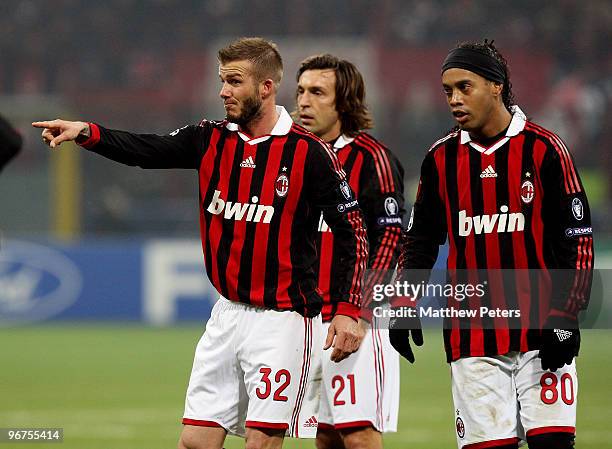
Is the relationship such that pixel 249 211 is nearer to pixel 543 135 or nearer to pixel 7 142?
pixel 543 135

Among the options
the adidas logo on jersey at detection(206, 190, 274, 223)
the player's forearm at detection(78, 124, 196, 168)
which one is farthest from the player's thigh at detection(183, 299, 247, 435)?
the player's forearm at detection(78, 124, 196, 168)

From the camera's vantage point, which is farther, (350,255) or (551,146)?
(350,255)

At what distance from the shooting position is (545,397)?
4.35 m

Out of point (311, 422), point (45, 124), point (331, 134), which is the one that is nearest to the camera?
point (45, 124)

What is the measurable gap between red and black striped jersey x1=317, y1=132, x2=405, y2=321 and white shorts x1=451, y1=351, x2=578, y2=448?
0.99 m

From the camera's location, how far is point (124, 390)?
1001 centimetres

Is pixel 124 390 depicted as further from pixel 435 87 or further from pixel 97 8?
pixel 97 8

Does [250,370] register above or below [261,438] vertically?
above

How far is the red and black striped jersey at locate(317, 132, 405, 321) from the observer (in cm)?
545

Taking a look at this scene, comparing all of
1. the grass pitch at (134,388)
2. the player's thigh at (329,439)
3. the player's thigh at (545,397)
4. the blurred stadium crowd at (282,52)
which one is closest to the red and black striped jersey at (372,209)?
the player's thigh at (329,439)

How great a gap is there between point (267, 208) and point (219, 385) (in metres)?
0.73

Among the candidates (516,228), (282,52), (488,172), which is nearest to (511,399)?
(516,228)

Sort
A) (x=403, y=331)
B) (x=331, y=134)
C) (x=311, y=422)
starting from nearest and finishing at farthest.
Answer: (x=403, y=331) < (x=311, y=422) < (x=331, y=134)

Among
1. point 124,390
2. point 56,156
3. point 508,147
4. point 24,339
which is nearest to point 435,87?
point 56,156
